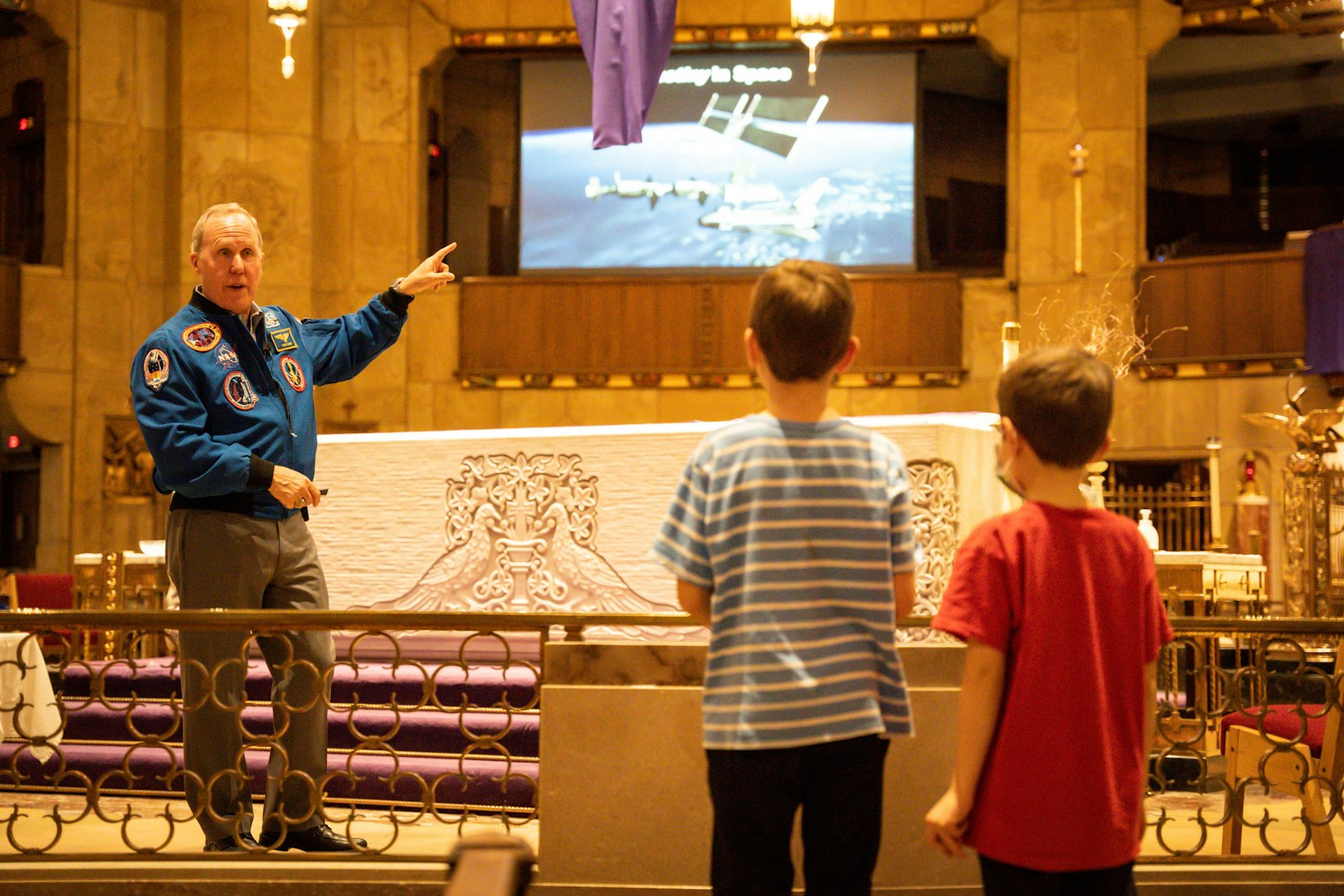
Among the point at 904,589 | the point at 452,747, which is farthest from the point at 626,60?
the point at 904,589

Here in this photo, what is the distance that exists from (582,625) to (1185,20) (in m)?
10.6

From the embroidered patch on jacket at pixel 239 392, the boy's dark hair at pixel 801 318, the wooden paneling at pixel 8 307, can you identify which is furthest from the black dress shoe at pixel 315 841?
the wooden paneling at pixel 8 307

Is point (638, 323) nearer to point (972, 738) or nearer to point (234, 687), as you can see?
point (234, 687)

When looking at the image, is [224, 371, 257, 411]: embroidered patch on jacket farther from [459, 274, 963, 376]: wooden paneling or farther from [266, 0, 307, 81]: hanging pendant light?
[459, 274, 963, 376]: wooden paneling

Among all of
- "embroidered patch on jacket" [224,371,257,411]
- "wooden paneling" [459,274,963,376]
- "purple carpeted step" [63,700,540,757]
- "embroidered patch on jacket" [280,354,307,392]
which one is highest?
"wooden paneling" [459,274,963,376]

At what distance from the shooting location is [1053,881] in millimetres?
1854

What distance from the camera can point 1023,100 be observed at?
11.7 metres

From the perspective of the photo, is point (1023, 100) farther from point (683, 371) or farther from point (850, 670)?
point (850, 670)

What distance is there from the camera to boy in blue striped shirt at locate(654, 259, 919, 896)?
1904 millimetres

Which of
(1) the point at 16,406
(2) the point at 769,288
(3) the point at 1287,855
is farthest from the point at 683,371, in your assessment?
(2) the point at 769,288

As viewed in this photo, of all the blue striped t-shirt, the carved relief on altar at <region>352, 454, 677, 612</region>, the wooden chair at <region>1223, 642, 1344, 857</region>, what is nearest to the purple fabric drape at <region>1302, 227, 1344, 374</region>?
the wooden chair at <region>1223, 642, 1344, 857</region>

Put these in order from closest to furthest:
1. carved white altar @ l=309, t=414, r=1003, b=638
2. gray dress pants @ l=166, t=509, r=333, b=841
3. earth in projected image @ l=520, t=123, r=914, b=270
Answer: gray dress pants @ l=166, t=509, r=333, b=841
carved white altar @ l=309, t=414, r=1003, b=638
earth in projected image @ l=520, t=123, r=914, b=270

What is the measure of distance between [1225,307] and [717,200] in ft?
15.1

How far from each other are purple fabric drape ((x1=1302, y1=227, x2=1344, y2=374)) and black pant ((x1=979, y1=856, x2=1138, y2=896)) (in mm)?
9734
